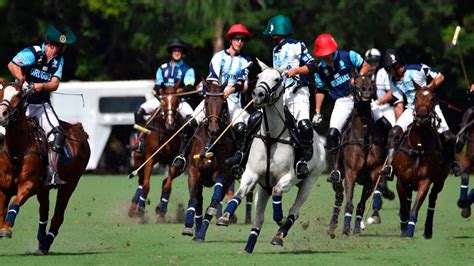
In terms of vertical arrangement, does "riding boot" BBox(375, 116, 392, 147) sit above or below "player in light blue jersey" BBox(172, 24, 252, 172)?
below

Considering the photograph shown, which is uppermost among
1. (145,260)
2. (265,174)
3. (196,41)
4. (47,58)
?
(196,41)

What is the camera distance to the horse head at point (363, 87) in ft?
59.5

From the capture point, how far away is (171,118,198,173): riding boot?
18781 mm

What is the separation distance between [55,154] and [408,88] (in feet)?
17.3

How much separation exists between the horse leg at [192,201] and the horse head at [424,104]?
9.28 ft

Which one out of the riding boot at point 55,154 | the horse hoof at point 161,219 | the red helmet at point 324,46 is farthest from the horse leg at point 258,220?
the horse hoof at point 161,219

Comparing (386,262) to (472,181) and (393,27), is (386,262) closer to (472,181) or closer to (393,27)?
(472,181)

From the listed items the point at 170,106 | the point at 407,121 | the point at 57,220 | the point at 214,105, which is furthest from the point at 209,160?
the point at 170,106

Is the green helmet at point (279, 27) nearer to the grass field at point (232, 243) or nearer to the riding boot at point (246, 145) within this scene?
the riding boot at point (246, 145)

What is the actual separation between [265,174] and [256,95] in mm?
1059

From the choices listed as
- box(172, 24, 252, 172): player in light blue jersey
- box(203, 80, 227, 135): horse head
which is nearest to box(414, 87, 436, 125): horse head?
box(172, 24, 252, 172): player in light blue jersey

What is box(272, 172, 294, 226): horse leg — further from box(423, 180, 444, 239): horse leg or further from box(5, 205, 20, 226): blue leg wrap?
box(423, 180, 444, 239): horse leg

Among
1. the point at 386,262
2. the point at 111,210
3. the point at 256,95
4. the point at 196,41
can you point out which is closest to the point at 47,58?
the point at 256,95

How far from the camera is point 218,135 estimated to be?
17.9 meters
